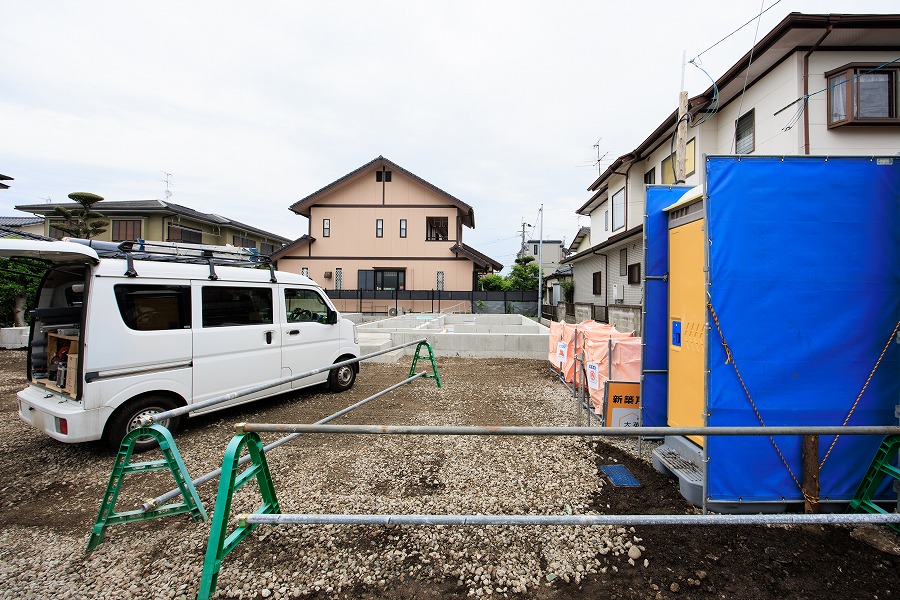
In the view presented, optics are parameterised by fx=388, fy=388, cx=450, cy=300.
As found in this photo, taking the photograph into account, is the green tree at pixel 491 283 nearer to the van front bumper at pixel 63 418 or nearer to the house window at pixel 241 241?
the house window at pixel 241 241

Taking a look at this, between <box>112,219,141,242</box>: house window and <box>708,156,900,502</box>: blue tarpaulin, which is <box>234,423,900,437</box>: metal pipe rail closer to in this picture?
<box>708,156,900,502</box>: blue tarpaulin

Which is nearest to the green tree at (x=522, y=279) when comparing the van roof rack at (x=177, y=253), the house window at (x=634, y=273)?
the house window at (x=634, y=273)

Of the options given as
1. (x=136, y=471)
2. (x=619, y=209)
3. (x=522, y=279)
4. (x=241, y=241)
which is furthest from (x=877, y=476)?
(x=241, y=241)

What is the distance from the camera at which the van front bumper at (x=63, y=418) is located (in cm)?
380

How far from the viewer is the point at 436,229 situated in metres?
25.8

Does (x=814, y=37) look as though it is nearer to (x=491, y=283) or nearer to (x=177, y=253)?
(x=177, y=253)

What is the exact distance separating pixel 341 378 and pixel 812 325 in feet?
20.9

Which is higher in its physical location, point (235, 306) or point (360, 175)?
point (360, 175)

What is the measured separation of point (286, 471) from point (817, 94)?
41.0ft

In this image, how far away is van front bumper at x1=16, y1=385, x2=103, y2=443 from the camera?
3801 mm

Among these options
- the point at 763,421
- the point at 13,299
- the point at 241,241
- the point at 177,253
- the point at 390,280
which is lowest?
the point at 763,421

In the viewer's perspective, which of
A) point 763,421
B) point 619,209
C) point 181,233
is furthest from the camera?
point 181,233

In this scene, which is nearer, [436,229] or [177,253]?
[177,253]

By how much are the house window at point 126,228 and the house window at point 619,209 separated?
87.8 ft
